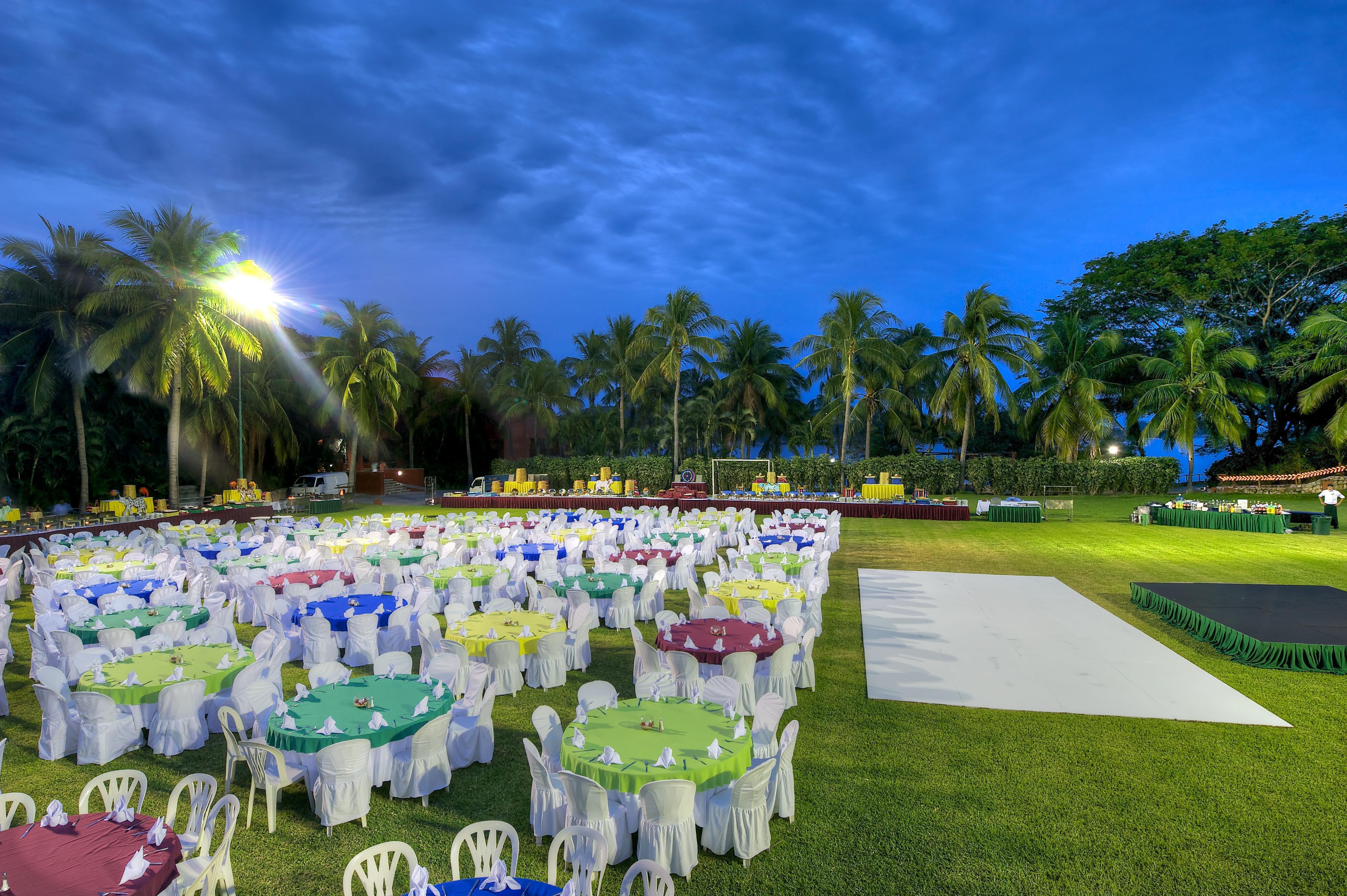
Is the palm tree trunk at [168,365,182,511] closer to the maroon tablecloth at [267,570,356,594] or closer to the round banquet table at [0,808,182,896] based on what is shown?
the maroon tablecloth at [267,570,356,594]

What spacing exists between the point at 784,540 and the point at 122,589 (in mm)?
13222

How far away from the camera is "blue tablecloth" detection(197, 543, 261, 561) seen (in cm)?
1596

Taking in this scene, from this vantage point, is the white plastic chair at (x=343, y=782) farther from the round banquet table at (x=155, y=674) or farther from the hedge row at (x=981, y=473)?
the hedge row at (x=981, y=473)

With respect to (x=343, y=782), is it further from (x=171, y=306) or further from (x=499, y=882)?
(x=171, y=306)

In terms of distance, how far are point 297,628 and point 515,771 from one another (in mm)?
5035

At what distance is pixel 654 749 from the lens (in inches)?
225

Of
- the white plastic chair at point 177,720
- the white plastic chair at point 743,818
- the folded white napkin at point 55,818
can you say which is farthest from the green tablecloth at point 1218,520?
the folded white napkin at point 55,818

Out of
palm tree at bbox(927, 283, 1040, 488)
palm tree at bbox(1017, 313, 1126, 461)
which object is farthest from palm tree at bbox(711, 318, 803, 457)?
palm tree at bbox(1017, 313, 1126, 461)

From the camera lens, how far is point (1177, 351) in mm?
36656

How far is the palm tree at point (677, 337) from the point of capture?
37812 millimetres

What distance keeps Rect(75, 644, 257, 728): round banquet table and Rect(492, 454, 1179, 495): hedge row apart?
100 ft

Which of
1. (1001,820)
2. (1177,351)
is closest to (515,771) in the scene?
(1001,820)

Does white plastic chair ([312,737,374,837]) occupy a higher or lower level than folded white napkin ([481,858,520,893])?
lower

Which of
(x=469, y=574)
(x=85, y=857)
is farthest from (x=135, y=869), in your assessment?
(x=469, y=574)
